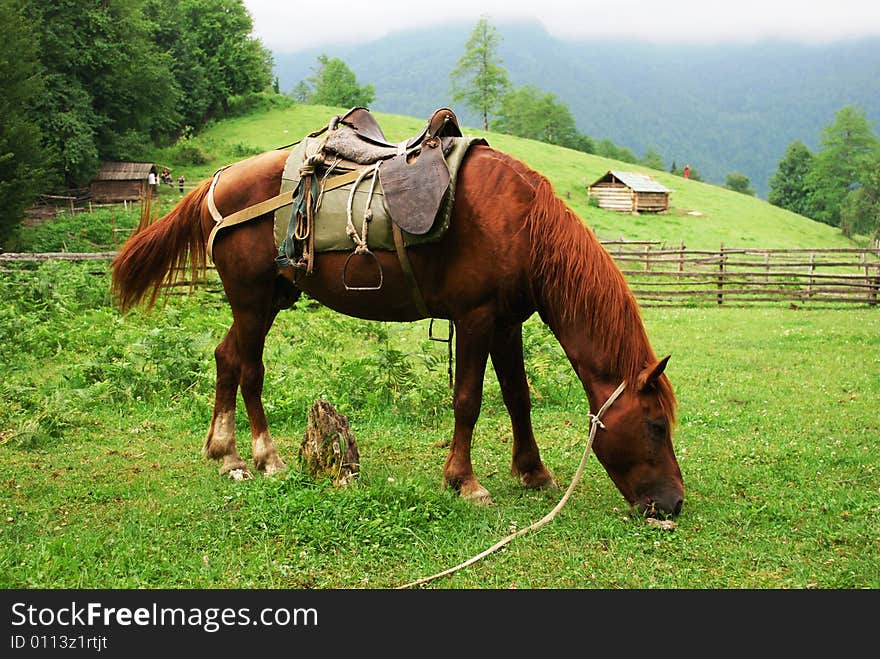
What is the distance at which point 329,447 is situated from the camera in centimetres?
519

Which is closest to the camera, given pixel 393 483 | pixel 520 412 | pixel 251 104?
pixel 393 483

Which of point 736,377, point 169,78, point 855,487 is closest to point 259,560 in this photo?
point 855,487

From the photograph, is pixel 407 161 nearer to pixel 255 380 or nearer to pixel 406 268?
pixel 406 268

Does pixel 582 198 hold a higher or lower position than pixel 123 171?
lower

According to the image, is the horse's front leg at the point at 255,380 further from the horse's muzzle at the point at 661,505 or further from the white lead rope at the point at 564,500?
the horse's muzzle at the point at 661,505

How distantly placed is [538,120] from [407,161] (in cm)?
8124

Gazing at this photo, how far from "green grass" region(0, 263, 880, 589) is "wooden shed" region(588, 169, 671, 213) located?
3467cm

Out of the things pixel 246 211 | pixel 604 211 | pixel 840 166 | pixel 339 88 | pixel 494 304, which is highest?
pixel 339 88

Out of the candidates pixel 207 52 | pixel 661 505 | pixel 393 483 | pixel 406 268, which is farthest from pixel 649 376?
pixel 207 52

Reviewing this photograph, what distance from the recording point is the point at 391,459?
20.2 feet

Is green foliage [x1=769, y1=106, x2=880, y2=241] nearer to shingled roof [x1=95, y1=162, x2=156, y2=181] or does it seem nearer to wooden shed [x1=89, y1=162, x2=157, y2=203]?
shingled roof [x1=95, y1=162, x2=156, y2=181]

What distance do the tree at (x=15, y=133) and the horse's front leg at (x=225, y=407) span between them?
1937 cm

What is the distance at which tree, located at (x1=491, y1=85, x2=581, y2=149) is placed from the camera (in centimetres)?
8188

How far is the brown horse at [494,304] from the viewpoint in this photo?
15.2ft
